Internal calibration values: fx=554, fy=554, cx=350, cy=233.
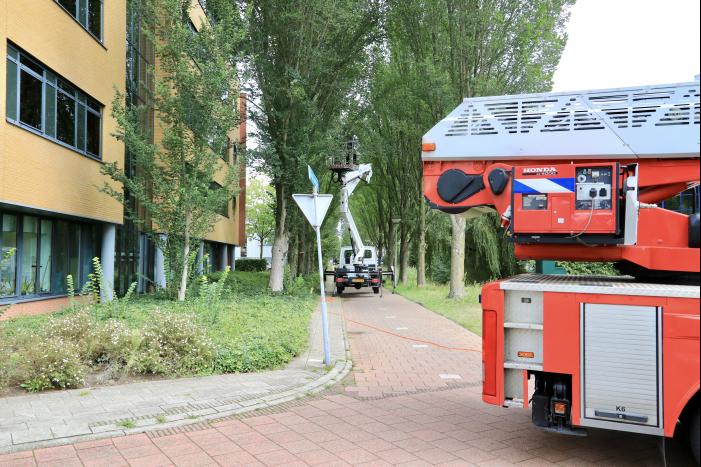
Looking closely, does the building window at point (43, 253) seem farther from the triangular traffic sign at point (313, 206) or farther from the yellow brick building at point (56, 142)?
the triangular traffic sign at point (313, 206)

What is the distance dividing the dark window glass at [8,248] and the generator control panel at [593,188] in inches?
470

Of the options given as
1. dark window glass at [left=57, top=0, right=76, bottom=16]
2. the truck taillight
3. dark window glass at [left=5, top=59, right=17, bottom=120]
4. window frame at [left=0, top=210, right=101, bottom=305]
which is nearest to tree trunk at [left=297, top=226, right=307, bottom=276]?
window frame at [left=0, top=210, right=101, bottom=305]

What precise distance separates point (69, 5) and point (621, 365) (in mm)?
15435

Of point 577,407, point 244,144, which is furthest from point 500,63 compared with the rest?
point 577,407

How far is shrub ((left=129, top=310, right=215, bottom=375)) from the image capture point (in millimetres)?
7426

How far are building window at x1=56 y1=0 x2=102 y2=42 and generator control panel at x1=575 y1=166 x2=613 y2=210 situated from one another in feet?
45.1

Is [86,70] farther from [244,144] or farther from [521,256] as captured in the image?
[521,256]

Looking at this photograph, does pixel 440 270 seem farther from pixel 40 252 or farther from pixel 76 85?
pixel 40 252

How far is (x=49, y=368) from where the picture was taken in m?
6.64

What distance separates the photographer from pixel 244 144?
19.2 meters

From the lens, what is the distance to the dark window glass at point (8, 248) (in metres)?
12.2

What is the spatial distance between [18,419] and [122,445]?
4.31 ft

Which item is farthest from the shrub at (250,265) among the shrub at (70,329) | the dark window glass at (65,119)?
the shrub at (70,329)

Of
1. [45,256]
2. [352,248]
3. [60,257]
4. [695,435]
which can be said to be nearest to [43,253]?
[45,256]
